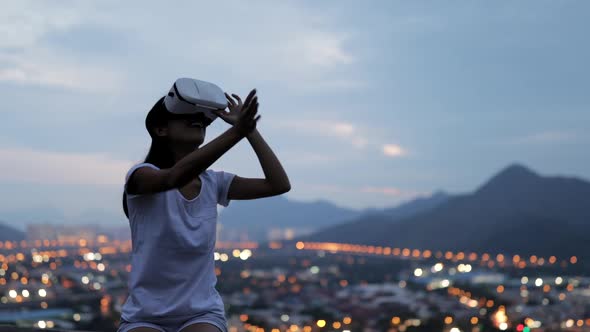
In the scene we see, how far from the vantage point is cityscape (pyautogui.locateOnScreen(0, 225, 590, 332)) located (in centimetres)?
3106

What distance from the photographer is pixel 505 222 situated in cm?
8119

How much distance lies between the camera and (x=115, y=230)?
11775 centimetres

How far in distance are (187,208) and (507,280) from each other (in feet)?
188

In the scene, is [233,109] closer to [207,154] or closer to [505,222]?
[207,154]

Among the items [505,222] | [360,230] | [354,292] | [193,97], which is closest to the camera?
[193,97]

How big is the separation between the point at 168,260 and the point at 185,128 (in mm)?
349

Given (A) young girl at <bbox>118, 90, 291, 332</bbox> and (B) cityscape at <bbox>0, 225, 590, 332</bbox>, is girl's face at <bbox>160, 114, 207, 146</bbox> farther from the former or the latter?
(B) cityscape at <bbox>0, 225, 590, 332</bbox>

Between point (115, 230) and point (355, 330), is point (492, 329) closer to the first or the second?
point (355, 330)

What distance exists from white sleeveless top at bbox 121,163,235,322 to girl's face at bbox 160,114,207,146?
149mm

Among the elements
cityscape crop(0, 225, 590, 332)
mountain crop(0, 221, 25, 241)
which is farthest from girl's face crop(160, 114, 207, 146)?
mountain crop(0, 221, 25, 241)

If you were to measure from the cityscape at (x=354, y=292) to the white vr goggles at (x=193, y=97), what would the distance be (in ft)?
44.6

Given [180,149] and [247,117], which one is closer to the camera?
[247,117]

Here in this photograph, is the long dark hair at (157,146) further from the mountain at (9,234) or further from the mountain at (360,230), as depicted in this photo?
the mountain at (9,234)

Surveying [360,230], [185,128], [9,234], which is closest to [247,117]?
[185,128]
